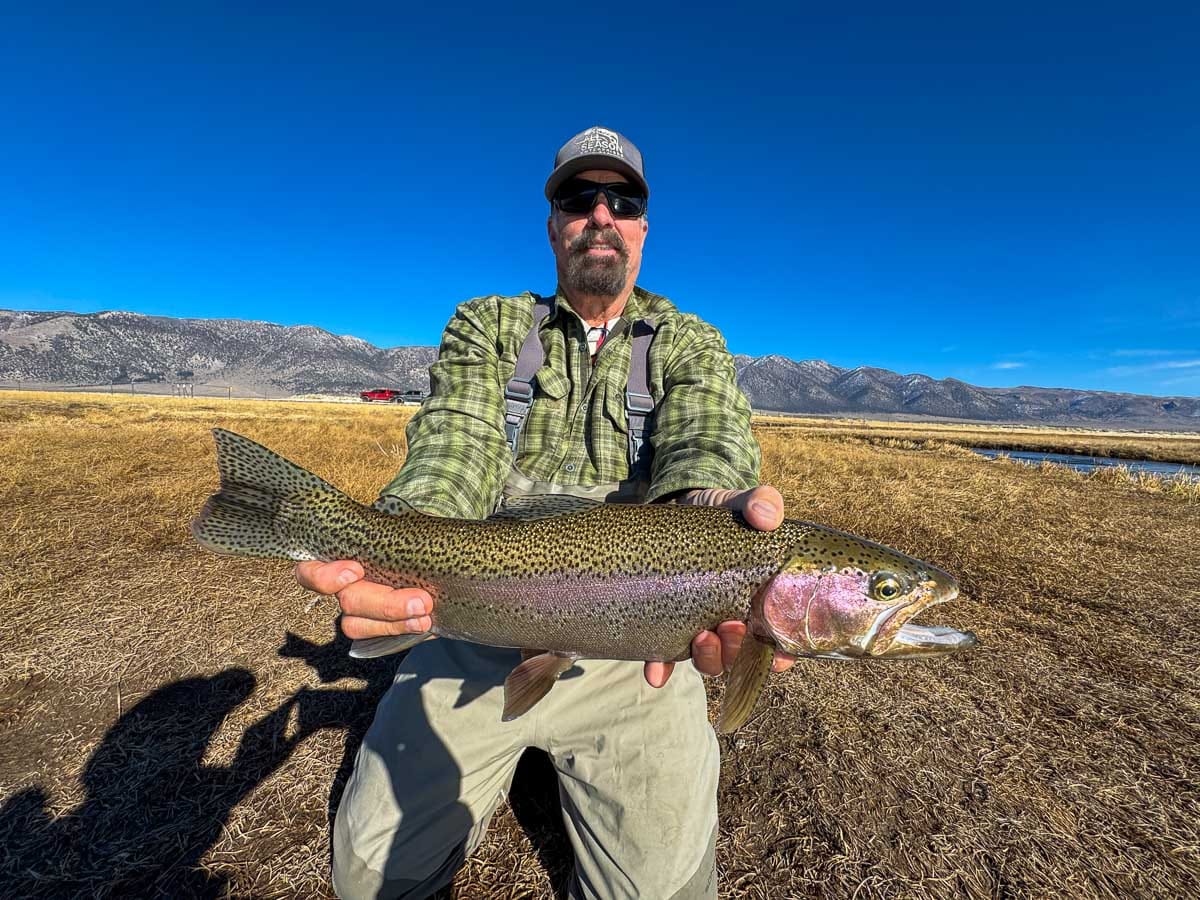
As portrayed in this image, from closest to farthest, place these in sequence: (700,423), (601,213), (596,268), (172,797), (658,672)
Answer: (658,672), (172,797), (700,423), (596,268), (601,213)

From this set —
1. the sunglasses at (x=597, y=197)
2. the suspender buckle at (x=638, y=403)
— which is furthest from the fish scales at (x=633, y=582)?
the sunglasses at (x=597, y=197)

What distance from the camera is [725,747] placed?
13.9 ft

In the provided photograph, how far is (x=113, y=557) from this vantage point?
724cm

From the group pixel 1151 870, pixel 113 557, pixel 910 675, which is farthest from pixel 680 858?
pixel 113 557

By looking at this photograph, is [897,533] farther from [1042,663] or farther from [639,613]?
[639,613]

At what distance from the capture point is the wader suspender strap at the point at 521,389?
4543 mm

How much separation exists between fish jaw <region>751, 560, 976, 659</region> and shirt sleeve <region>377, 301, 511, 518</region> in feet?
7.39

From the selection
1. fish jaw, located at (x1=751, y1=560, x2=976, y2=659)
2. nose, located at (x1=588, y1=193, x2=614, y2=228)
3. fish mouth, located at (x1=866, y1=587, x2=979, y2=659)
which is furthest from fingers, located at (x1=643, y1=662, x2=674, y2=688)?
nose, located at (x1=588, y1=193, x2=614, y2=228)

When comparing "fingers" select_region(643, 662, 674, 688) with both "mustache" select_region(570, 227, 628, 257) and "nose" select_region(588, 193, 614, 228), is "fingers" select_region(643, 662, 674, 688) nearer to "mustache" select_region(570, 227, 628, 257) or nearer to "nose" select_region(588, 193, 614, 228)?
"mustache" select_region(570, 227, 628, 257)

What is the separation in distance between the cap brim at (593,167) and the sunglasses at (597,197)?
0.06m

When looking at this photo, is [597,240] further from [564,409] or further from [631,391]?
[564,409]

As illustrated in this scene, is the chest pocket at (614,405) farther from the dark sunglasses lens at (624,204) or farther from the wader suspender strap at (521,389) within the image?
the dark sunglasses lens at (624,204)

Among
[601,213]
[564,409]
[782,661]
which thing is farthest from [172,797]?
[601,213]

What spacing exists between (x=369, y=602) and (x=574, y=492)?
1.81 meters
